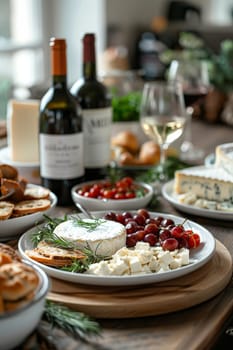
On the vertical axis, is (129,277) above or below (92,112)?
below

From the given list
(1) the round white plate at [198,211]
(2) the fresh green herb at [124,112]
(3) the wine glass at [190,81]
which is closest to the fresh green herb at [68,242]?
(1) the round white plate at [198,211]

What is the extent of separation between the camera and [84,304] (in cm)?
101

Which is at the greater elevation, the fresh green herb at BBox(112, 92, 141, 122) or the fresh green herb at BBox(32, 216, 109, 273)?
the fresh green herb at BBox(112, 92, 141, 122)

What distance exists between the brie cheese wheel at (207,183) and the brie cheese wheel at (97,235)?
39cm

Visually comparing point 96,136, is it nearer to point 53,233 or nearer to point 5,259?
point 53,233

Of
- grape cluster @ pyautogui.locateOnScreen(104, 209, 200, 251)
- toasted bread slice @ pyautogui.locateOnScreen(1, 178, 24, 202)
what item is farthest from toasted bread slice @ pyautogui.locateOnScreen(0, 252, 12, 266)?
toasted bread slice @ pyautogui.locateOnScreen(1, 178, 24, 202)

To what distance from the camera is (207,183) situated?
1545mm

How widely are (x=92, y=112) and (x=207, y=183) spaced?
346mm

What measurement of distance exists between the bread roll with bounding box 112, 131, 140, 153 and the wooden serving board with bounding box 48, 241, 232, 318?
2.83 ft

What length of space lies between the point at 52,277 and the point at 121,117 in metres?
1.06

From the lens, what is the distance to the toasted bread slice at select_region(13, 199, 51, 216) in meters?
1.35

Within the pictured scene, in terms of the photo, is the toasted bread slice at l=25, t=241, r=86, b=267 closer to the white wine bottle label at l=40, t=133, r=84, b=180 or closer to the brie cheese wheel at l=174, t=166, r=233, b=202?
the white wine bottle label at l=40, t=133, r=84, b=180

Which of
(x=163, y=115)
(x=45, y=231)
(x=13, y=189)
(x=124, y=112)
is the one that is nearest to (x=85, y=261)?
(x=45, y=231)

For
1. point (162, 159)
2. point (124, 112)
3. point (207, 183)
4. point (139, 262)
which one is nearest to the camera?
point (139, 262)
